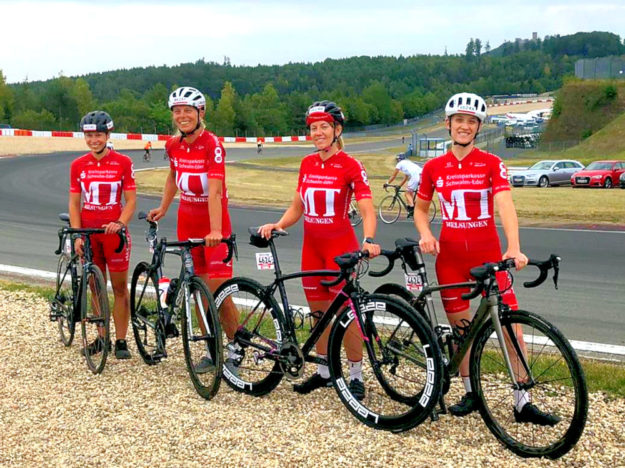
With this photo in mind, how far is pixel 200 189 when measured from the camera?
6.60 m

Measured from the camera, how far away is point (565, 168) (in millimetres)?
35750

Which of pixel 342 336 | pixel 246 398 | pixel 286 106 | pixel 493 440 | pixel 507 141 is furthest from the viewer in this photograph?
pixel 286 106

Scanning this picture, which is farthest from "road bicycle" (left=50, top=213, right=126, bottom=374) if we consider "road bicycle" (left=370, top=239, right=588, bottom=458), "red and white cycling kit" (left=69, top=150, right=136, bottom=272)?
"road bicycle" (left=370, top=239, right=588, bottom=458)

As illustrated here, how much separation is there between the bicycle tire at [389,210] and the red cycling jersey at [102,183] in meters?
13.6

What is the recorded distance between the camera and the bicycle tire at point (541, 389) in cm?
449

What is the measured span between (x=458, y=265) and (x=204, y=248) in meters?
2.30

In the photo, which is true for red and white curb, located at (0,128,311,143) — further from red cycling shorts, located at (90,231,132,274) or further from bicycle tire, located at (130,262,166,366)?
bicycle tire, located at (130,262,166,366)

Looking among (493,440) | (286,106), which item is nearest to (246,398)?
(493,440)

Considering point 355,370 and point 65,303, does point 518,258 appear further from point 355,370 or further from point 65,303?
point 65,303

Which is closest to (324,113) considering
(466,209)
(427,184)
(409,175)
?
(427,184)

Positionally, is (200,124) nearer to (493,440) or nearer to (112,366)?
(112,366)

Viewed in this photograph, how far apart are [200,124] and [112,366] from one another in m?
2.31

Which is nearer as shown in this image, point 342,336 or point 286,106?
point 342,336

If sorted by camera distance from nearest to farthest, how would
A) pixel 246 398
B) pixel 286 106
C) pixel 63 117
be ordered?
pixel 246 398, pixel 63 117, pixel 286 106
